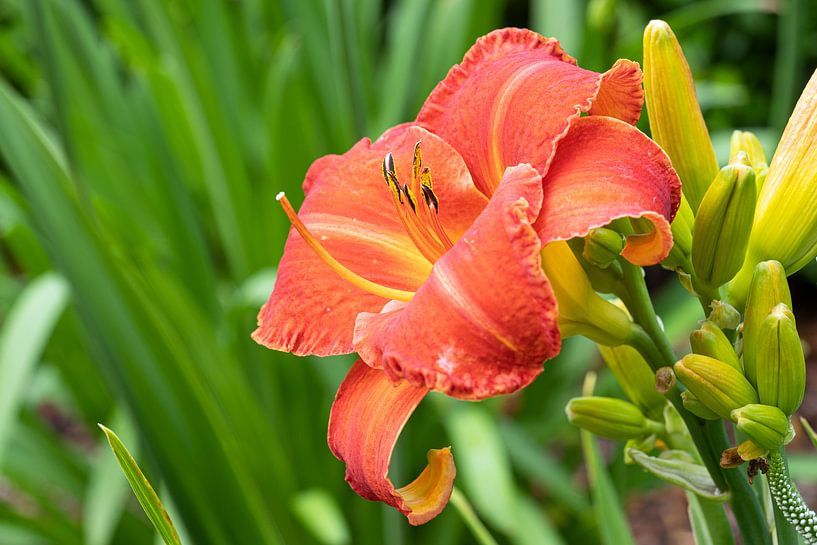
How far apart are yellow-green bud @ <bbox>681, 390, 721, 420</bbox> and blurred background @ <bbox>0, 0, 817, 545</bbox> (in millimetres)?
246

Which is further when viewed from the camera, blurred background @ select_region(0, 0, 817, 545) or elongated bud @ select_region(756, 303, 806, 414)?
blurred background @ select_region(0, 0, 817, 545)

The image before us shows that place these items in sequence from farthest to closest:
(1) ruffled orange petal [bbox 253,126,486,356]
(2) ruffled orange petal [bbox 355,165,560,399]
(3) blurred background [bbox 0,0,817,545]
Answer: (3) blurred background [bbox 0,0,817,545], (1) ruffled orange petal [bbox 253,126,486,356], (2) ruffled orange petal [bbox 355,165,560,399]

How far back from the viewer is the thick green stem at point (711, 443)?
0.44 meters

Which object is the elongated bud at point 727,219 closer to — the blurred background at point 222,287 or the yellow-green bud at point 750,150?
the yellow-green bud at point 750,150


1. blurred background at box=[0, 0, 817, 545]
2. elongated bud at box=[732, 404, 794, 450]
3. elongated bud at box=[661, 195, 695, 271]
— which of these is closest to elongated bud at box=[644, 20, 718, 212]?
elongated bud at box=[661, 195, 695, 271]

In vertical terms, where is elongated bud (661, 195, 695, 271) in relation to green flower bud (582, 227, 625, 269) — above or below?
below

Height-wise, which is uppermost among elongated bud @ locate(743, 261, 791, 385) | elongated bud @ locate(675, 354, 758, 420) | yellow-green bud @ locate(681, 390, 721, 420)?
elongated bud @ locate(743, 261, 791, 385)

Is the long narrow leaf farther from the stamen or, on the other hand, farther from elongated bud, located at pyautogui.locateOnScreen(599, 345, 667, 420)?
elongated bud, located at pyautogui.locateOnScreen(599, 345, 667, 420)

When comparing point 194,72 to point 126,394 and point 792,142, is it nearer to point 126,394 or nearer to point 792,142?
point 126,394

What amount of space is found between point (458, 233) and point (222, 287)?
1.38 meters

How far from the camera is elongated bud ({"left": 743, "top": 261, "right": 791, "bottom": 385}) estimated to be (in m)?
0.41

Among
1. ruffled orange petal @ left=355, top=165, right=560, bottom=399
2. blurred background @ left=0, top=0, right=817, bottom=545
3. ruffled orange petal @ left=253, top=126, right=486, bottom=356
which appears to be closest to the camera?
ruffled orange petal @ left=355, top=165, right=560, bottom=399

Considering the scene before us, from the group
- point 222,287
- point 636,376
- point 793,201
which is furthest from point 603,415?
point 222,287

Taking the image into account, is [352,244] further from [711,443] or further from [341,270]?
[711,443]
